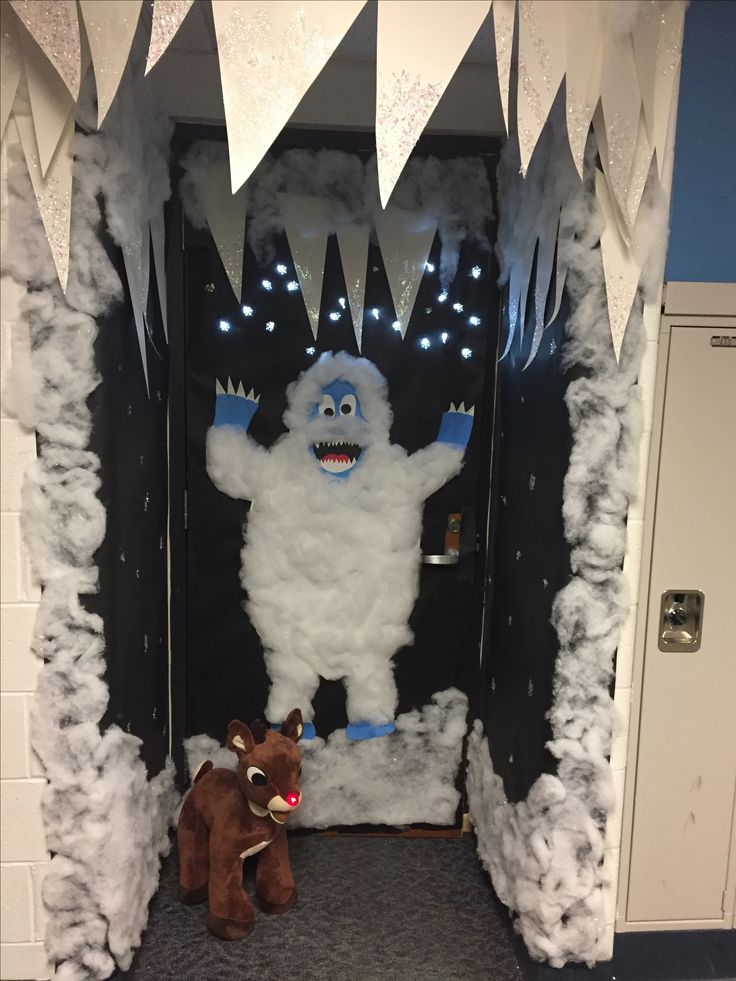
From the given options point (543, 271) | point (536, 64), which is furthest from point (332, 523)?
point (536, 64)

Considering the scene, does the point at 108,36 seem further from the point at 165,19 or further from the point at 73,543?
the point at 73,543

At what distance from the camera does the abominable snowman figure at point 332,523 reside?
7.53 ft

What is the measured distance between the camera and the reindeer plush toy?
201 cm

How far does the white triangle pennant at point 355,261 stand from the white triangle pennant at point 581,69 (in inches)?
34.6

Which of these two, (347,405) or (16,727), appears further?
(347,405)

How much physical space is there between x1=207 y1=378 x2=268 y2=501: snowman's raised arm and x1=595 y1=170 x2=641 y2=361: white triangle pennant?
3.73 ft

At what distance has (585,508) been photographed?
5.56 feet

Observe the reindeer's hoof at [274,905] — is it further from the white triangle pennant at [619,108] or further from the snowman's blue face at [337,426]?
the white triangle pennant at [619,108]

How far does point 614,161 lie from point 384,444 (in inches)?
41.9

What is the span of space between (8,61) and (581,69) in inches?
45.4

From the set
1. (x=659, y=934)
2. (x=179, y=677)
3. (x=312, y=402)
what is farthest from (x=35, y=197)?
(x=659, y=934)

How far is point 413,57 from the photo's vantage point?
135 centimetres

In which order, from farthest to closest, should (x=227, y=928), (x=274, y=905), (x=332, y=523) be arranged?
(x=332, y=523)
(x=274, y=905)
(x=227, y=928)

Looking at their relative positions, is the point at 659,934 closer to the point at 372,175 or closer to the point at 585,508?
the point at 585,508
